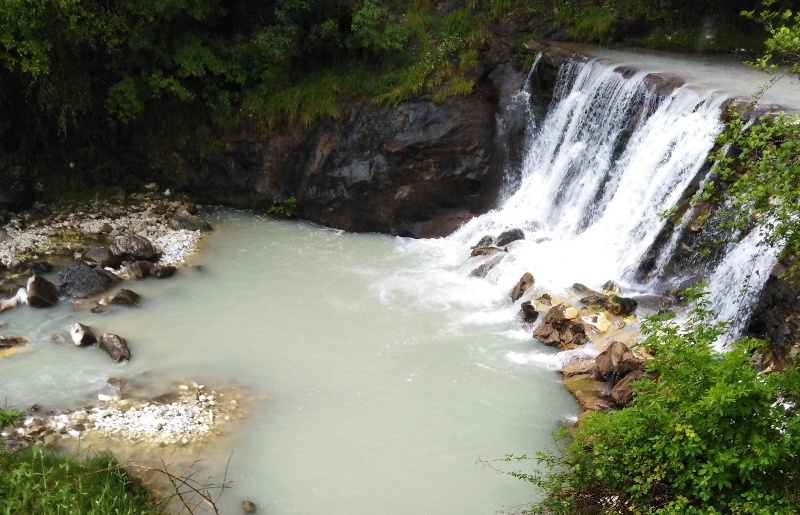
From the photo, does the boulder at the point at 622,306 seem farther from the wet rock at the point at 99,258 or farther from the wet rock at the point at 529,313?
the wet rock at the point at 99,258

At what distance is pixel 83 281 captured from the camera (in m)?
10.8

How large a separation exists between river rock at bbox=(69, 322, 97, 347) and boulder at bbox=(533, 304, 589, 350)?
6.43 metres

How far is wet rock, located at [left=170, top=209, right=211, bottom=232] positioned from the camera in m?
13.2

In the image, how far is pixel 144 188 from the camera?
14.4 metres

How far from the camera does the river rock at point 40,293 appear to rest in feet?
33.4

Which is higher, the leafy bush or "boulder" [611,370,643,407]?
the leafy bush

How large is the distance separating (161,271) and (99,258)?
4.03 feet

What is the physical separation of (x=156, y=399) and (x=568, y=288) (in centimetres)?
634

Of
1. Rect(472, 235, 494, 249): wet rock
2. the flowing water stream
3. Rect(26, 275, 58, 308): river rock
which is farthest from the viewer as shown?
Rect(472, 235, 494, 249): wet rock

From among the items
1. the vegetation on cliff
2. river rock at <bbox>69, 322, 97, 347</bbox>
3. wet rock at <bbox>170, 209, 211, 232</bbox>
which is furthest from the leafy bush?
wet rock at <bbox>170, 209, 211, 232</bbox>

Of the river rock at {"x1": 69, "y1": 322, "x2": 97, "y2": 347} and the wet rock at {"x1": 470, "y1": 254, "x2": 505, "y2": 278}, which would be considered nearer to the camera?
the river rock at {"x1": 69, "y1": 322, "x2": 97, "y2": 347}

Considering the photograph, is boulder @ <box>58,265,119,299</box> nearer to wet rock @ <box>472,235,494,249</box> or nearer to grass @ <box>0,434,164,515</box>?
grass @ <box>0,434,164,515</box>

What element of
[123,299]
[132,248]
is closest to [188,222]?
[132,248]

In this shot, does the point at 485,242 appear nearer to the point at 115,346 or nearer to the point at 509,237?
the point at 509,237
